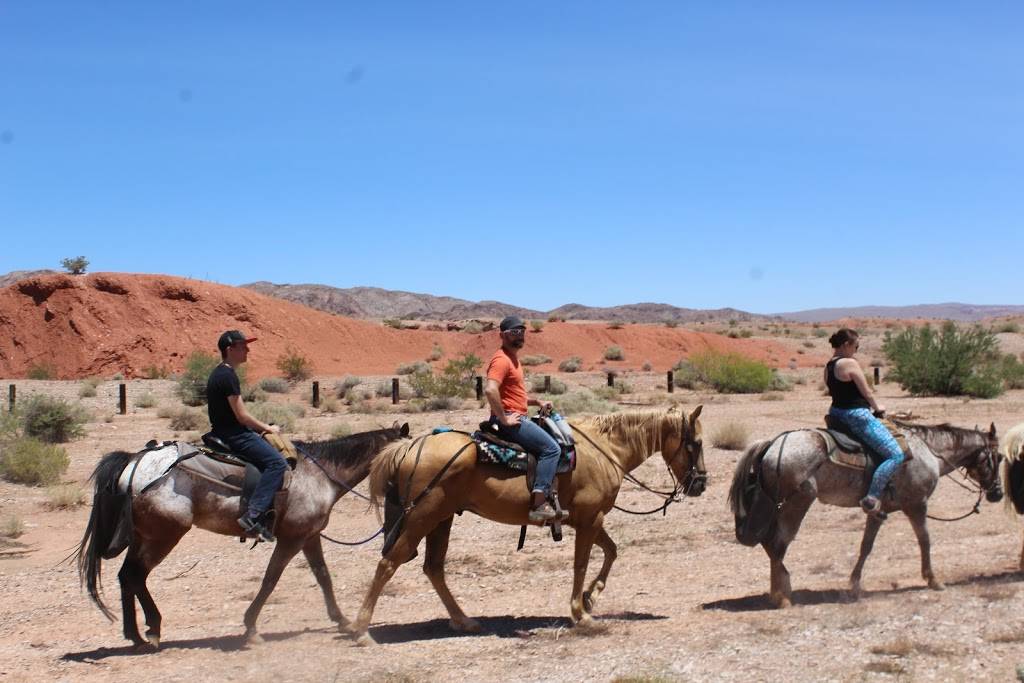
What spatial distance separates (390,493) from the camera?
338 inches

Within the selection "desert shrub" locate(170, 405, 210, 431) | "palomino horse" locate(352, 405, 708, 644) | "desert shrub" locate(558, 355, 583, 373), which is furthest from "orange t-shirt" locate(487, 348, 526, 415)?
"desert shrub" locate(558, 355, 583, 373)

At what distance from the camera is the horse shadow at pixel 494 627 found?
28.1 feet

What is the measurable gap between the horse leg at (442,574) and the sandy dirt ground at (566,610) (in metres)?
0.13

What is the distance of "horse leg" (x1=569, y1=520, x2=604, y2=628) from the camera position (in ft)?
28.3

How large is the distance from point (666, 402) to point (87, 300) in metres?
39.1

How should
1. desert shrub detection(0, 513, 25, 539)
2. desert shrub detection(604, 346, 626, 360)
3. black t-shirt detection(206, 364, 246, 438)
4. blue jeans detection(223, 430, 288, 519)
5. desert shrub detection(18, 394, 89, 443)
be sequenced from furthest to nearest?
1. desert shrub detection(604, 346, 626, 360)
2. desert shrub detection(18, 394, 89, 443)
3. desert shrub detection(0, 513, 25, 539)
4. blue jeans detection(223, 430, 288, 519)
5. black t-shirt detection(206, 364, 246, 438)

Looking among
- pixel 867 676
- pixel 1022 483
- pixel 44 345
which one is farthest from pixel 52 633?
pixel 44 345

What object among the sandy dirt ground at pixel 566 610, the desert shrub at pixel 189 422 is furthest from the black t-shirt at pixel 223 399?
the desert shrub at pixel 189 422

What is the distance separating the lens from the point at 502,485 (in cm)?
859

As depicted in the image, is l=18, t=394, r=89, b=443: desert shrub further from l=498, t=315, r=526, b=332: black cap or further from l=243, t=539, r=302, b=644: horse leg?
l=498, t=315, r=526, b=332: black cap

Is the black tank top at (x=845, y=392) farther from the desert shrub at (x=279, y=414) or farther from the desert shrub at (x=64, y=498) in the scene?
the desert shrub at (x=279, y=414)

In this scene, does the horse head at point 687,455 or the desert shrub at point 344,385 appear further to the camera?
the desert shrub at point 344,385

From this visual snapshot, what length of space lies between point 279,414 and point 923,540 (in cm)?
2012

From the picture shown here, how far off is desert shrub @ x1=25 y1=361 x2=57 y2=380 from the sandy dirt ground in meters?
38.3
